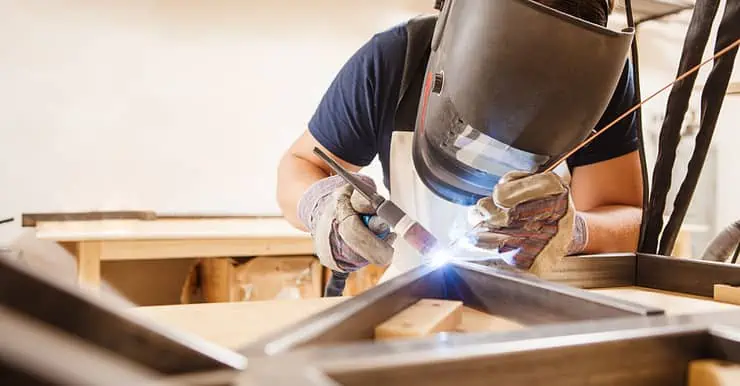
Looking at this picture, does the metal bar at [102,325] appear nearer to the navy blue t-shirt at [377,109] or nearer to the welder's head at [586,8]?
the welder's head at [586,8]

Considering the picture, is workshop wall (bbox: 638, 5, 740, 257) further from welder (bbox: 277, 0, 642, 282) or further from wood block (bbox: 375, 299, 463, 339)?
wood block (bbox: 375, 299, 463, 339)

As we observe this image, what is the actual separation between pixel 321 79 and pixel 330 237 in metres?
1.99

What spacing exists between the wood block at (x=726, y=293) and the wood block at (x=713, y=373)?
382 mm

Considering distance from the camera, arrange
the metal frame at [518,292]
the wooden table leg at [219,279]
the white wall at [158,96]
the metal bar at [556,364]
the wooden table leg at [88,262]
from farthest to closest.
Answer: the white wall at [158,96], the wooden table leg at [219,279], the wooden table leg at [88,262], the metal frame at [518,292], the metal bar at [556,364]

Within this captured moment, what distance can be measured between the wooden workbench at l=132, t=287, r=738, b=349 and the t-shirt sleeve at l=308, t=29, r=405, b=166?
2.48 ft

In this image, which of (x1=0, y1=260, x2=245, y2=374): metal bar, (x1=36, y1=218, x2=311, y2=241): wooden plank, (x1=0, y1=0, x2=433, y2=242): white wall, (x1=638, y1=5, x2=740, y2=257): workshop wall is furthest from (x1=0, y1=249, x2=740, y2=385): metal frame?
(x1=638, y1=5, x2=740, y2=257): workshop wall

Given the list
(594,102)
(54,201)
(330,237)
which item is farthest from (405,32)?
(54,201)

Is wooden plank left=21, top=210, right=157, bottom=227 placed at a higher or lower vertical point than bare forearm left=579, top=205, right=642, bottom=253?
lower

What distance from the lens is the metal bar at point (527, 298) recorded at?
56 cm

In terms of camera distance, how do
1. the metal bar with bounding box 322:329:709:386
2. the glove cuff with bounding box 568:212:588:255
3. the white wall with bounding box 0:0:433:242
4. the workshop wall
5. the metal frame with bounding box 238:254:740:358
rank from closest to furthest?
the metal bar with bounding box 322:329:709:386
the metal frame with bounding box 238:254:740:358
the glove cuff with bounding box 568:212:588:255
the white wall with bounding box 0:0:433:242
the workshop wall

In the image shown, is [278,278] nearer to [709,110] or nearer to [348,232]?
[348,232]

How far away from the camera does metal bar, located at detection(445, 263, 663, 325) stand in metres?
0.56

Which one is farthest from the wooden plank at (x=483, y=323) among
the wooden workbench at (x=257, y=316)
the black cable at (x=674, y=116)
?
the black cable at (x=674, y=116)

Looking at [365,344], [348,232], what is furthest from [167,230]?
[365,344]
